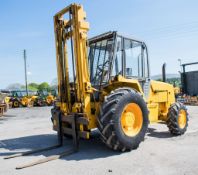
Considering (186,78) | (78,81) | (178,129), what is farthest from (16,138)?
(186,78)

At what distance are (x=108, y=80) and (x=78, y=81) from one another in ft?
2.48

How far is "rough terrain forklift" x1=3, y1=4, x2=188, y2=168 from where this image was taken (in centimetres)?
629

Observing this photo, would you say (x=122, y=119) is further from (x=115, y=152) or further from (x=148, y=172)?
(x=148, y=172)

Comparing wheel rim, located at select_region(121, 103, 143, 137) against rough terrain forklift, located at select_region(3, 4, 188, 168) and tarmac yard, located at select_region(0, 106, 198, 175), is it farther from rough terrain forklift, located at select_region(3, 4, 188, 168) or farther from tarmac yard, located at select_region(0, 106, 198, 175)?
tarmac yard, located at select_region(0, 106, 198, 175)

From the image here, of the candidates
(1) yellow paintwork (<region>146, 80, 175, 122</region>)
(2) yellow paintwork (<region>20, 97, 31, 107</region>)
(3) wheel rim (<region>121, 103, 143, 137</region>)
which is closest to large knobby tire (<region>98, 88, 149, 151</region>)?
(3) wheel rim (<region>121, 103, 143, 137</region>)

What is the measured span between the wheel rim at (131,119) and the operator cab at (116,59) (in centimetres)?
84

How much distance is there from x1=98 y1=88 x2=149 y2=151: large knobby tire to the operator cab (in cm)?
70

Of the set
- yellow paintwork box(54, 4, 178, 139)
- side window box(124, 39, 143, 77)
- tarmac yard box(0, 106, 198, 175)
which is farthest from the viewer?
side window box(124, 39, 143, 77)

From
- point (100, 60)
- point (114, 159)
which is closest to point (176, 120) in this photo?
point (100, 60)

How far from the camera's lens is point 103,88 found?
7.04 metres

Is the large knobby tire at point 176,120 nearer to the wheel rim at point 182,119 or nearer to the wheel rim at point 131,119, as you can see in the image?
the wheel rim at point 182,119

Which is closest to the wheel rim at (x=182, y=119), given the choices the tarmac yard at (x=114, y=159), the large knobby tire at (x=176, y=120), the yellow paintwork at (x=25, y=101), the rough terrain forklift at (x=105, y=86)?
the large knobby tire at (x=176, y=120)

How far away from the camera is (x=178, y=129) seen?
8.30m

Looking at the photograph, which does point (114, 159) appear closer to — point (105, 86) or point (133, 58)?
Answer: point (105, 86)
